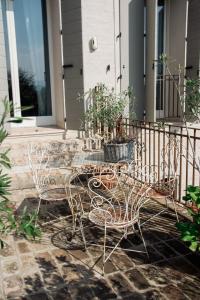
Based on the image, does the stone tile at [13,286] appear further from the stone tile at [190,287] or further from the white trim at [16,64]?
the white trim at [16,64]

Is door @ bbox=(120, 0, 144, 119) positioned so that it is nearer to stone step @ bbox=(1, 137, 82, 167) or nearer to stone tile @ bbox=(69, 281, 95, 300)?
stone step @ bbox=(1, 137, 82, 167)

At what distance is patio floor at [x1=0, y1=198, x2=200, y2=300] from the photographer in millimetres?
2309

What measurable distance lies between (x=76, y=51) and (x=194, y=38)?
299cm

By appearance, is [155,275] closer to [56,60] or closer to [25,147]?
[25,147]

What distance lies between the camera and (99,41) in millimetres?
5816

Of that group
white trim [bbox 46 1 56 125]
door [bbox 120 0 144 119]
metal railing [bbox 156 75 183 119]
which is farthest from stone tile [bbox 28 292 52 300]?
metal railing [bbox 156 75 183 119]

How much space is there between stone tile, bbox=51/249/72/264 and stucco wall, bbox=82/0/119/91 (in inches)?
137

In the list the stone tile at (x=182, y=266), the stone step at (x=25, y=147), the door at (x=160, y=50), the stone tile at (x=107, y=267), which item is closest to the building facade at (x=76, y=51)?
the door at (x=160, y=50)

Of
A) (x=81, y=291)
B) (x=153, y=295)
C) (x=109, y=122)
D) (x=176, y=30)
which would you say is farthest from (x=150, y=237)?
(x=176, y=30)

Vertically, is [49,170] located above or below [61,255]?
above

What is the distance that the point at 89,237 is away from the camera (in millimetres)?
3168

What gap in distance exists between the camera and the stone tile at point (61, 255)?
2.76 meters

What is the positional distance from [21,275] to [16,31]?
4866mm

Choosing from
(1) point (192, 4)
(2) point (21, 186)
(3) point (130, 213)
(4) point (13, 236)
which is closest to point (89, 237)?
(3) point (130, 213)
